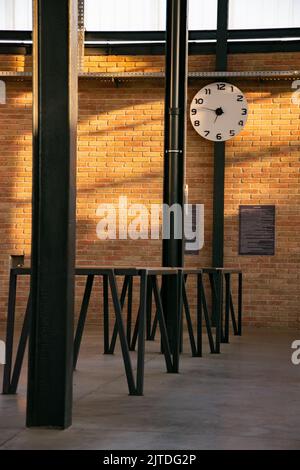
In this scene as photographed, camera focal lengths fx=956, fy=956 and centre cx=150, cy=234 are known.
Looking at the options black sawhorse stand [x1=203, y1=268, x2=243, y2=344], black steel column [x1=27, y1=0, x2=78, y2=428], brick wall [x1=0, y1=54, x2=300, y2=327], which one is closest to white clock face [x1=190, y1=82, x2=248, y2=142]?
brick wall [x1=0, y1=54, x2=300, y2=327]

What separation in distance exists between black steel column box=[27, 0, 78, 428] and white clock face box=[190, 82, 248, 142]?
8.32m

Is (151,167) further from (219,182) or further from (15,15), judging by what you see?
(15,15)

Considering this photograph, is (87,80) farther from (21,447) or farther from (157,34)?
(21,447)

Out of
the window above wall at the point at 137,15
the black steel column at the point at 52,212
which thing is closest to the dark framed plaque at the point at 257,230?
the window above wall at the point at 137,15

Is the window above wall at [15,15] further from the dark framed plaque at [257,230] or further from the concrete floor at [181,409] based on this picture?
the concrete floor at [181,409]

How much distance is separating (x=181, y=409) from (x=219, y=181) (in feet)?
25.3

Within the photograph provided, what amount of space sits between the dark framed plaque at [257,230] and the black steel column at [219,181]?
0.29 metres

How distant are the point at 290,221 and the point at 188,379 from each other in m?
6.20

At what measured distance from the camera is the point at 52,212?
15.6ft

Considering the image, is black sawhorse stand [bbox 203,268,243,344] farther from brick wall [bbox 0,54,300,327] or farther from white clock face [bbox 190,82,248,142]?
white clock face [bbox 190,82,248,142]

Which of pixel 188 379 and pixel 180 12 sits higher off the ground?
pixel 180 12

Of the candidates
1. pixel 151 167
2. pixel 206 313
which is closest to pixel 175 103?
pixel 206 313

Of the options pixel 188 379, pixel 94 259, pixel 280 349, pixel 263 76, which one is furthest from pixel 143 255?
pixel 188 379

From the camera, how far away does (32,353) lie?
475 centimetres
